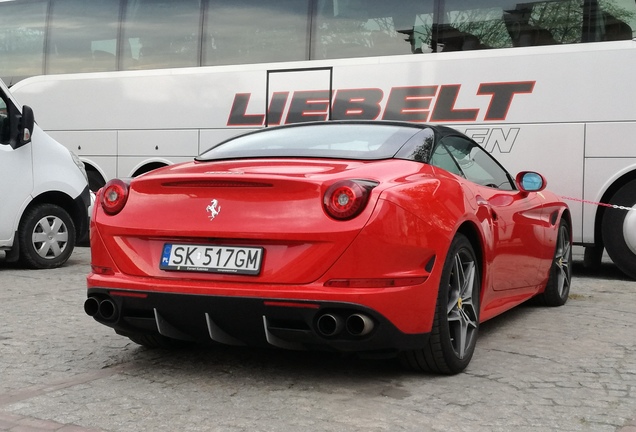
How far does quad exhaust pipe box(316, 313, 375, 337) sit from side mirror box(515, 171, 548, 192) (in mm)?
2358

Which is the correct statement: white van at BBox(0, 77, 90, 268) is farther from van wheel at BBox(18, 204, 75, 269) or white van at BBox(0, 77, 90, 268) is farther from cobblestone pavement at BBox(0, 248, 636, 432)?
cobblestone pavement at BBox(0, 248, 636, 432)

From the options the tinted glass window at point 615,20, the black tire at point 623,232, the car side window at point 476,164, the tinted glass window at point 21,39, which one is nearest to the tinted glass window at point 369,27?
the tinted glass window at point 615,20

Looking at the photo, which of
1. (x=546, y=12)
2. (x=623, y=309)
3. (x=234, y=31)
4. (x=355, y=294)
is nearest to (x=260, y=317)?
(x=355, y=294)

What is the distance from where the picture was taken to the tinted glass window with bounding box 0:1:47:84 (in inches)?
547

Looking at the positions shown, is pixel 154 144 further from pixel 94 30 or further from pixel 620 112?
pixel 620 112

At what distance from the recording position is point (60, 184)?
10.1 meters

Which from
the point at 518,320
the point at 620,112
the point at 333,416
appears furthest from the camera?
the point at 620,112

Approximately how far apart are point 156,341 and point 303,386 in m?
1.11

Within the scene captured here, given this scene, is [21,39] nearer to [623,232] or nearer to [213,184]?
[623,232]

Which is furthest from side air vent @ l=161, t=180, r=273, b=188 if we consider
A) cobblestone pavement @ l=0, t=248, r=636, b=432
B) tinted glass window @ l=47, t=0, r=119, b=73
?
tinted glass window @ l=47, t=0, r=119, b=73

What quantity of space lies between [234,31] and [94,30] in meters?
2.45

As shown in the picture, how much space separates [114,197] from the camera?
477 cm

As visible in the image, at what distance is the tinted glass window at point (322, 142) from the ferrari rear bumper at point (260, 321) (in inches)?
37.1

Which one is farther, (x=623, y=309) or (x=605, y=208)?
(x=605, y=208)
